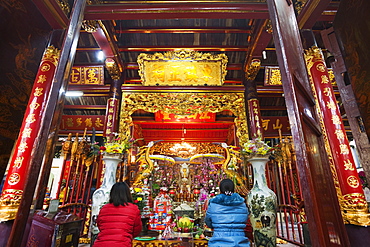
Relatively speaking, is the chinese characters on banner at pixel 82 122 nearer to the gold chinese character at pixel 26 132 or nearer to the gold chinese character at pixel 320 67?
the gold chinese character at pixel 26 132

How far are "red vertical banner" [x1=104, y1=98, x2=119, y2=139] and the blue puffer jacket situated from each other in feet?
9.81

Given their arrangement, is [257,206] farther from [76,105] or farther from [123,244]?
[76,105]

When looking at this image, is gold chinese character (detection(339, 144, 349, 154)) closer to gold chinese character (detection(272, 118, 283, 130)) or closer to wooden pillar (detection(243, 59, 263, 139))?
wooden pillar (detection(243, 59, 263, 139))

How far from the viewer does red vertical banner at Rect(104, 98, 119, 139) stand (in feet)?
13.2

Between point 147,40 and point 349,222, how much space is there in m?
4.74

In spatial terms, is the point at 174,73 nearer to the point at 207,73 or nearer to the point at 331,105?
the point at 207,73

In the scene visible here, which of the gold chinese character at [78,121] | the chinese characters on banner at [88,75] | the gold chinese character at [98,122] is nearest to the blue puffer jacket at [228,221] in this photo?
the chinese characters on banner at [88,75]

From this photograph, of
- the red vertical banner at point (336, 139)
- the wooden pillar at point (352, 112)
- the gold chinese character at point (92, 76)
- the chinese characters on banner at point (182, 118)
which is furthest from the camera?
the chinese characters on banner at point (182, 118)

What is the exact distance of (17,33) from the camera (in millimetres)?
1170

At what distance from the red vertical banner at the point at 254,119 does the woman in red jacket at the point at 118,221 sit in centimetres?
312

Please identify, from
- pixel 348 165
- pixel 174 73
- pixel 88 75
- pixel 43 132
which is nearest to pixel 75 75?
pixel 88 75

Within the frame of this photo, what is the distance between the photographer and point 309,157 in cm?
87

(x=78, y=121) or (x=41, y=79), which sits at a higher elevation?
(x=78, y=121)

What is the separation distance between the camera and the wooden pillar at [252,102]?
13.5 feet
